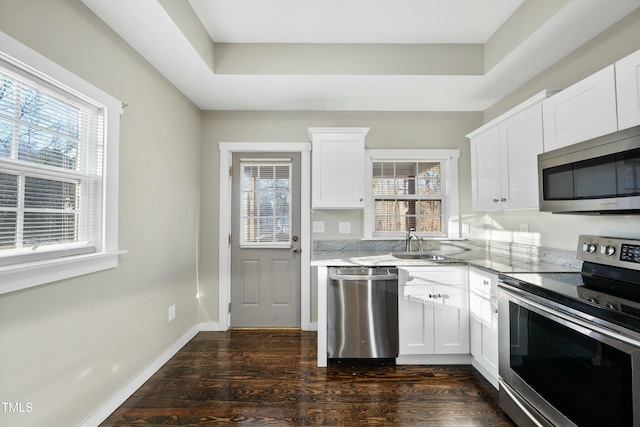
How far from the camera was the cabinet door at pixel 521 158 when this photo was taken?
1925mm

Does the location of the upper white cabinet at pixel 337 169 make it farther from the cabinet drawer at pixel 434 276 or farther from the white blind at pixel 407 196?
the cabinet drawer at pixel 434 276

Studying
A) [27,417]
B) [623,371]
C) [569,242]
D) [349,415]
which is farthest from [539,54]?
[27,417]

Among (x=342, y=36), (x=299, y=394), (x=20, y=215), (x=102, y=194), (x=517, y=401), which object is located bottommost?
(x=299, y=394)

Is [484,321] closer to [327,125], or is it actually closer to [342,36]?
[327,125]

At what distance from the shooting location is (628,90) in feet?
4.50

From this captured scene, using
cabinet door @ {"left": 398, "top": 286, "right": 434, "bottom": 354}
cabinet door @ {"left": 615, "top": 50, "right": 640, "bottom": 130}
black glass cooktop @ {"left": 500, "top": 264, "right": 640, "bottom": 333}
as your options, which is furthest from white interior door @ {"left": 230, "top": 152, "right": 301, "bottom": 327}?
cabinet door @ {"left": 615, "top": 50, "right": 640, "bottom": 130}

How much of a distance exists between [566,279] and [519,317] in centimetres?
36

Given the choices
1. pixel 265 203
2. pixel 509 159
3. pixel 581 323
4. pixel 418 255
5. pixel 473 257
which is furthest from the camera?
pixel 265 203

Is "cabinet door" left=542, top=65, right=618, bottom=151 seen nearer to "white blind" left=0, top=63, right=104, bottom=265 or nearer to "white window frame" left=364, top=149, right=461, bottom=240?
"white window frame" left=364, top=149, right=461, bottom=240

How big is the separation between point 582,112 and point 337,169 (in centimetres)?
178

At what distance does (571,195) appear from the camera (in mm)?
1617

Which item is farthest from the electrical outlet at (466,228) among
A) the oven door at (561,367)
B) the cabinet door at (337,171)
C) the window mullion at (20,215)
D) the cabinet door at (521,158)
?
the window mullion at (20,215)

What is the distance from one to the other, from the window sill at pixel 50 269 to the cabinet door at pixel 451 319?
7.87 feet

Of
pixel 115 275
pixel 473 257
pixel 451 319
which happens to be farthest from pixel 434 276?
pixel 115 275
